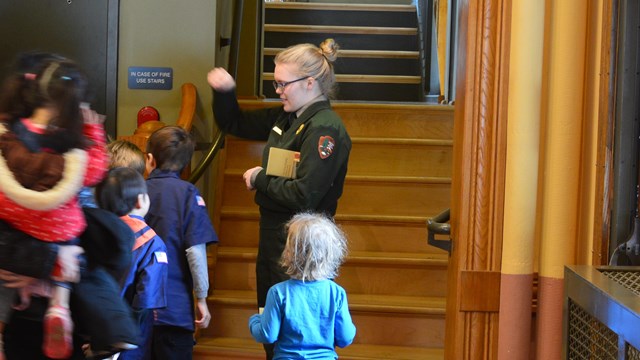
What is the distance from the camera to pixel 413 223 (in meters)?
4.94

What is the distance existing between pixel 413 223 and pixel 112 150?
6.55 ft

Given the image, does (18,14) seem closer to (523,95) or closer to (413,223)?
(413,223)

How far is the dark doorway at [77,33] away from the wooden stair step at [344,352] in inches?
54.2

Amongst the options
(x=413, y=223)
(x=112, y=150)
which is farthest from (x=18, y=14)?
(x=413, y=223)

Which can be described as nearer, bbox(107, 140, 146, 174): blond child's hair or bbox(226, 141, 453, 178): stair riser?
bbox(107, 140, 146, 174): blond child's hair

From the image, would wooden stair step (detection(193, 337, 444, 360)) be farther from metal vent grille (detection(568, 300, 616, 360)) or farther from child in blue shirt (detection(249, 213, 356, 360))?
metal vent grille (detection(568, 300, 616, 360))

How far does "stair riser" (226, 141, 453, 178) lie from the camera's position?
5.36 m

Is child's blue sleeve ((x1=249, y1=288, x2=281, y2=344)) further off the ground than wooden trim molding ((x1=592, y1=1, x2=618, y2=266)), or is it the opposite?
wooden trim molding ((x1=592, y1=1, x2=618, y2=266))

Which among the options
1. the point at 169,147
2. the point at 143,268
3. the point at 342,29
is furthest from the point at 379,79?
the point at 143,268

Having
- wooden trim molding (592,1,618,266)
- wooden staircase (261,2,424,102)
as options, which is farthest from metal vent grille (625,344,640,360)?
wooden staircase (261,2,424,102)

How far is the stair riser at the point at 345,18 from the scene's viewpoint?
8383mm

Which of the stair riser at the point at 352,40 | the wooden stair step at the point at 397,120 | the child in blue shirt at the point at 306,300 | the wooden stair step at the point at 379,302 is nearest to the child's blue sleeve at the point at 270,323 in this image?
the child in blue shirt at the point at 306,300

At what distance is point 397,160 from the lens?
17.8 feet

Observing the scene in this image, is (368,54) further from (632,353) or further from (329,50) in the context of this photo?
(632,353)
